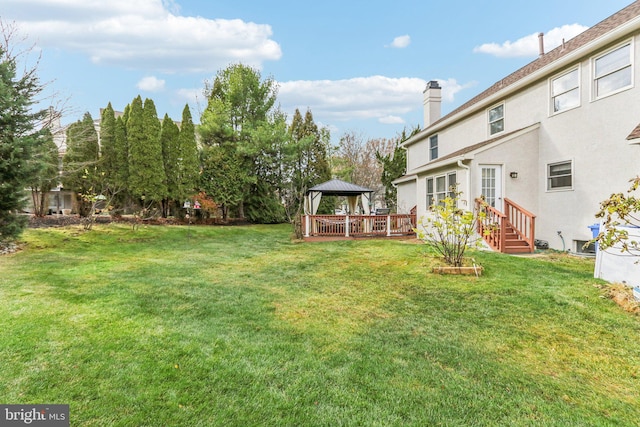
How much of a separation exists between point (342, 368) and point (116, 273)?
18.3ft

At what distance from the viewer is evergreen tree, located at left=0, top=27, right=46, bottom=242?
795 cm

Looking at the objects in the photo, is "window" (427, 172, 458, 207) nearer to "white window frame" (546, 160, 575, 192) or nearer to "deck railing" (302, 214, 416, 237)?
"deck railing" (302, 214, 416, 237)

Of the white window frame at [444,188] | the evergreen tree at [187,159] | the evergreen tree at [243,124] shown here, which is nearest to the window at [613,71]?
the white window frame at [444,188]

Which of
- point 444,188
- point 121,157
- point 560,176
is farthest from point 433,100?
point 121,157

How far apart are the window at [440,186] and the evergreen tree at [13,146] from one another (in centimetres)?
1156

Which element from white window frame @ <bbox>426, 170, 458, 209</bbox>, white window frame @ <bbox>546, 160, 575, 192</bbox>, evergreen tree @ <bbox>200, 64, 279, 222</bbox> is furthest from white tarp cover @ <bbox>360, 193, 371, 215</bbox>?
evergreen tree @ <bbox>200, 64, 279, 222</bbox>

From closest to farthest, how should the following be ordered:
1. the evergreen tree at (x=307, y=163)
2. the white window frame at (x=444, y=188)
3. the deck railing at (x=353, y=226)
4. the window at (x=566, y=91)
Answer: the window at (x=566, y=91) < the white window frame at (x=444, y=188) < the deck railing at (x=353, y=226) < the evergreen tree at (x=307, y=163)

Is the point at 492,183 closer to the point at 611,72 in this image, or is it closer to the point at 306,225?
the point at 611,72

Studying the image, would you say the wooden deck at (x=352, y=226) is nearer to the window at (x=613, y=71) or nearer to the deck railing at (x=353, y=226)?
the deck railing at (x=353, y=226)

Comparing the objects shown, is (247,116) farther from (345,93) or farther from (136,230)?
(345,93)

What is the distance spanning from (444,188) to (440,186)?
0.29 metres

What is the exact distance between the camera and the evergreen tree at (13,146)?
7953 mm

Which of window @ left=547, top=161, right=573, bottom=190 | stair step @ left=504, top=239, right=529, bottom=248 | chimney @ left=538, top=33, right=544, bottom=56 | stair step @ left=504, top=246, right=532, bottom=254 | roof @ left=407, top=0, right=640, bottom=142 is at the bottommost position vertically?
stair step @ left=504, top=246, right=532, bottom=254

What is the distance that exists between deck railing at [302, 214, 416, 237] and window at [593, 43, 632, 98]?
698cm
